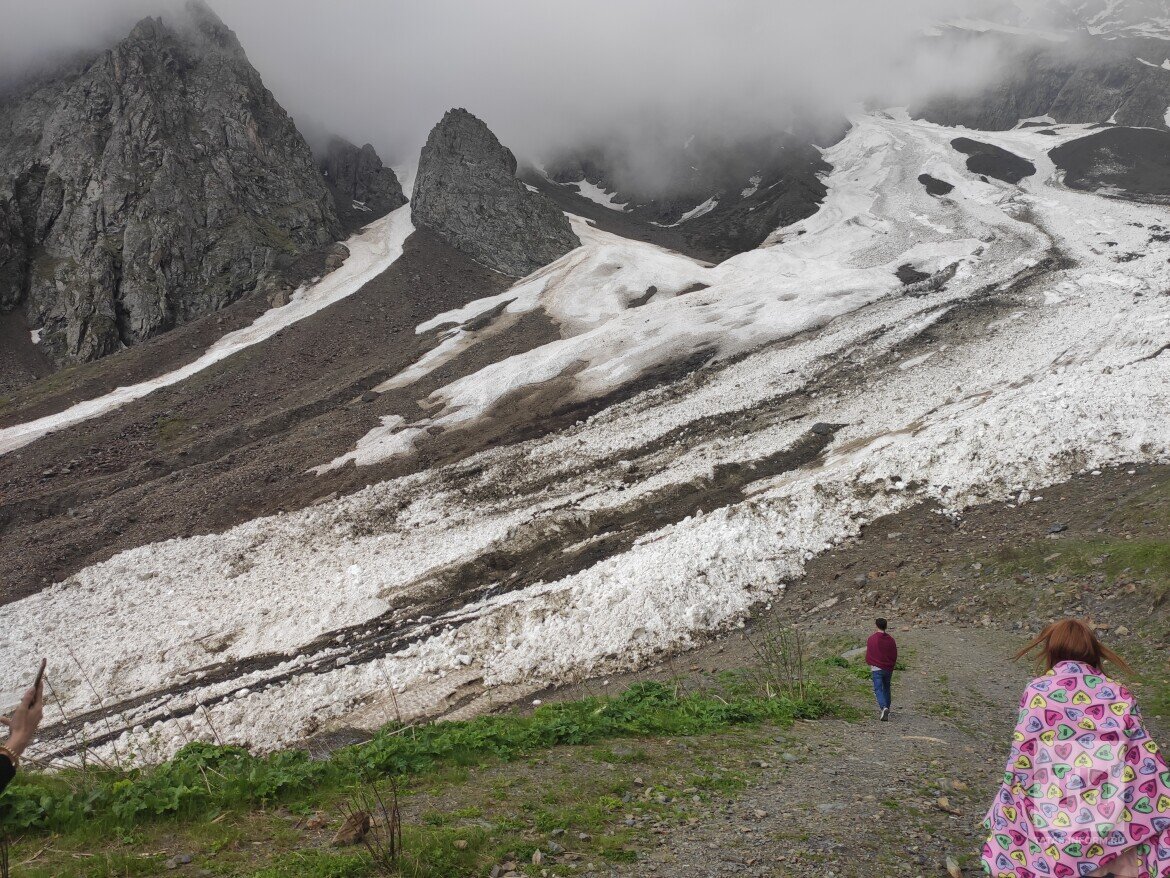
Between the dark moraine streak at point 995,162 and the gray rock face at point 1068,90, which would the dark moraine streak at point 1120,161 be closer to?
the dark moraine streak at point 995,162

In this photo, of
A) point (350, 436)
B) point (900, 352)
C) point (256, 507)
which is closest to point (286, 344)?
point (350, 436)

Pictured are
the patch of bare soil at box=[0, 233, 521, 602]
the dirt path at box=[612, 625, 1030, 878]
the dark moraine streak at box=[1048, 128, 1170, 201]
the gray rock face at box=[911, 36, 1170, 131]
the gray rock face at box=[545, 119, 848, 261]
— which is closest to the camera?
the dirt path at box=[612, 625, 1030, 878]

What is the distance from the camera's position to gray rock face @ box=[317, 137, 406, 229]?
426ft

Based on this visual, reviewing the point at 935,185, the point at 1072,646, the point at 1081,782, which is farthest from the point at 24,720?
the point at 935,185

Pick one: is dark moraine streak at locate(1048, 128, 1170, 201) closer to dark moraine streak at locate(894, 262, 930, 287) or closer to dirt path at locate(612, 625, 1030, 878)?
dark moraine streak at locate(894, 262, 930, 287)

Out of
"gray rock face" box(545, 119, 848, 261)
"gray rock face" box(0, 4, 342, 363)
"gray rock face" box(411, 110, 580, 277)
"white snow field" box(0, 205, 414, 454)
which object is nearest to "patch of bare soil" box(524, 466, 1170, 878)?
"white snow field" box(0, 205, 414, 454)

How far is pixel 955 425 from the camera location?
76.4ft

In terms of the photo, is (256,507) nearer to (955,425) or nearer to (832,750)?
(832,750)

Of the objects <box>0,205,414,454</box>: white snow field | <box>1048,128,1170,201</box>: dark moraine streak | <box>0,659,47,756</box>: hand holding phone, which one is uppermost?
<box>0,205,414,454</box>: white snow field

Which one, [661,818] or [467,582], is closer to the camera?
[661,818]

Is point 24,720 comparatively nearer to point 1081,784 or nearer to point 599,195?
point 1081,784

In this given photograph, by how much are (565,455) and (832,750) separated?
74.3ft

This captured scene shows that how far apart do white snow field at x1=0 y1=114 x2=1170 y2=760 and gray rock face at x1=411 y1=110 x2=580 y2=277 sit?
51857mm

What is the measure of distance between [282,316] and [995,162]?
106 metres
